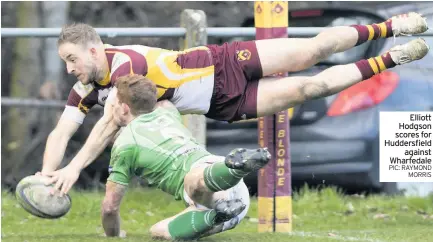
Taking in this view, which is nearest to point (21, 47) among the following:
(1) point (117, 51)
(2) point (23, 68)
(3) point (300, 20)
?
(2) point (23, 68)

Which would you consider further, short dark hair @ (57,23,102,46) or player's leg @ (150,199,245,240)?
short dark hair @ (57,23,102,46)

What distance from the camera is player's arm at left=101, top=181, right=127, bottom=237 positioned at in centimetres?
809

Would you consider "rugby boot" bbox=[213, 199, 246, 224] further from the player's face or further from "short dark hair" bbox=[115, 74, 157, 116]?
the player's face

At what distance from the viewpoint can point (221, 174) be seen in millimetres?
7680

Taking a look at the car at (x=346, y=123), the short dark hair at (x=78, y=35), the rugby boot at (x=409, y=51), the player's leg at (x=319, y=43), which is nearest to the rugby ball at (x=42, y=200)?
the short dark hair at (x=78, y=35)

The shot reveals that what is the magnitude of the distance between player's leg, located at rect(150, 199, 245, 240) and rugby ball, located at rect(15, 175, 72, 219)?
613mm

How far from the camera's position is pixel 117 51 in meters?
8.82

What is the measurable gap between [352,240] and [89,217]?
2.75m

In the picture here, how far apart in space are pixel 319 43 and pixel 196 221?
1670 mm

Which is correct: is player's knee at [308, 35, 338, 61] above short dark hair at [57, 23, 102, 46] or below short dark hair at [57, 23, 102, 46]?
below

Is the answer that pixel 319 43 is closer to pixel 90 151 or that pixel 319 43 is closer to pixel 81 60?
pixel 81 60

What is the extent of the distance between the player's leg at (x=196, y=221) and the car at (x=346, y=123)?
294cm

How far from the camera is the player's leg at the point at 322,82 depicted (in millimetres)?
8969

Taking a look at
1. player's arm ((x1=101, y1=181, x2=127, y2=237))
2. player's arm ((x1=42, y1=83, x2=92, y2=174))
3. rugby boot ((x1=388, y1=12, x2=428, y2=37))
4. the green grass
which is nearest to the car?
the green grass
